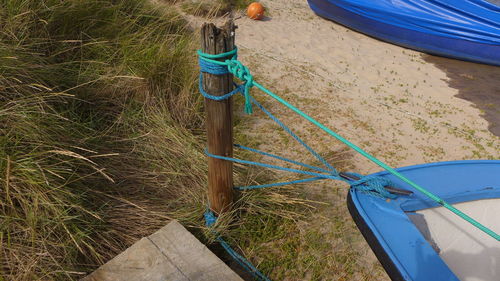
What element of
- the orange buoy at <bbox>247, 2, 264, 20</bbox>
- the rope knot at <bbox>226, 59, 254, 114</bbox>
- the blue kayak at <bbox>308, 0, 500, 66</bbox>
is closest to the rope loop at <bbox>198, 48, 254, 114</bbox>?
the rope knot at <bbox>226, 59, 254, 114</bbox>

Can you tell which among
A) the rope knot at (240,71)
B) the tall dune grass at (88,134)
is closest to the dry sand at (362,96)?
the tall dune grass at (88,134)

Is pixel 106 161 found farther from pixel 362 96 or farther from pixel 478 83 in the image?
pixel 478 83

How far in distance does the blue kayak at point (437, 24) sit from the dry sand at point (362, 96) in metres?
0.18

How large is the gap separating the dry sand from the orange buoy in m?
0.10

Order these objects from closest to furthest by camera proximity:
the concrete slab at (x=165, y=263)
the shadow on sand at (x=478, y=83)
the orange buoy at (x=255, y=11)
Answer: the concrete slab at (x=165, y=263) → the shadow on sand at (x=478, y=83) → the orange buoy at (x=255, y=11)

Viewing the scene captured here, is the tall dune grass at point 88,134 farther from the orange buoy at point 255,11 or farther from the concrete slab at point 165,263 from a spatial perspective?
the orange buoy at point 255,11

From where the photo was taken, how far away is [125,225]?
7.60 ft

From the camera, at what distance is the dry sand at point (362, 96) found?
3641 mm

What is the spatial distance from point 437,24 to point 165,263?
5592 millimetres

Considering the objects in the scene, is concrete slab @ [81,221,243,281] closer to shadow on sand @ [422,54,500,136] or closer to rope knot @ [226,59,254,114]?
rope knot @ [226,59,254,114]

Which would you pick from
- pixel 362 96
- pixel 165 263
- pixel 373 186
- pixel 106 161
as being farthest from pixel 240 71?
pixel 362 96

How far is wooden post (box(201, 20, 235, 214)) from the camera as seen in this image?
181cm

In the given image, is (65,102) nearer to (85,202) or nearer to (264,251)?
(85,202)

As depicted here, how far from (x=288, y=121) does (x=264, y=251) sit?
1.71 m
